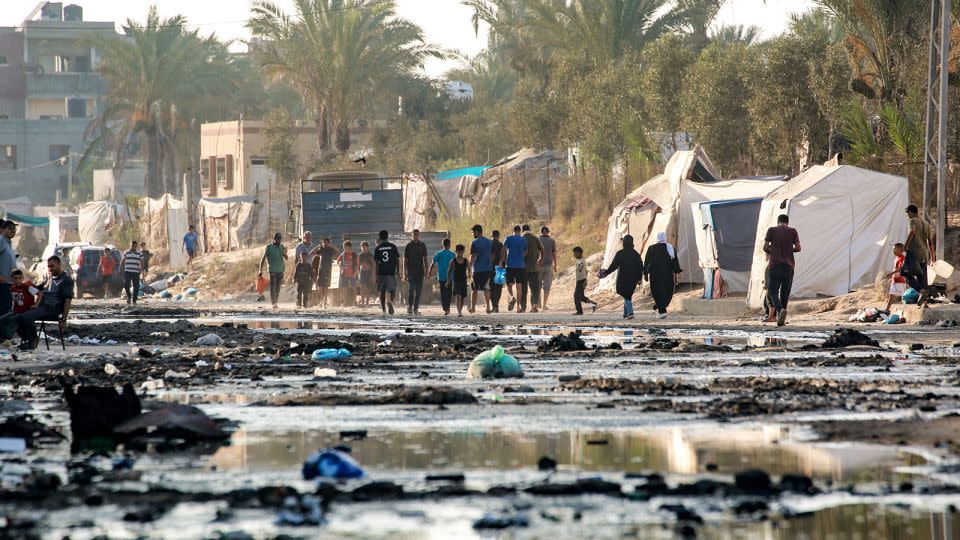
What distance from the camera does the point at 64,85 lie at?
4493 inches

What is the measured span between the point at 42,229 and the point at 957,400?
87243mm

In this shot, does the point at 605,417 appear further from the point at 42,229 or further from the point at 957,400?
the point at 42,229

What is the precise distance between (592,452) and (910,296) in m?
16.4

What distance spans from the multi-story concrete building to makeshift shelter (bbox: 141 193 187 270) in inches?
1778

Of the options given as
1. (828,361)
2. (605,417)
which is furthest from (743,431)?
(828,361)

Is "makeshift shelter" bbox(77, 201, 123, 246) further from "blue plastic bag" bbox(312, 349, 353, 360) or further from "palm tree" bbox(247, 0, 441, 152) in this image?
"blue plastic bag" bbox(312, 349, 353, 360)

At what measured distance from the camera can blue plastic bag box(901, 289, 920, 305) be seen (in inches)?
915

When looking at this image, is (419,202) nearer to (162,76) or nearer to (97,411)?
(162,76)

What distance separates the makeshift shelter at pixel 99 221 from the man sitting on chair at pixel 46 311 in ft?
192

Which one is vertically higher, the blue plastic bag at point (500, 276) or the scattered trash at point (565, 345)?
the blue plastic bag at point (500, 276)

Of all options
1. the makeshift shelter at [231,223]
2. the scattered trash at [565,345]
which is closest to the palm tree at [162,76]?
the makeshift shelter at [231,223]

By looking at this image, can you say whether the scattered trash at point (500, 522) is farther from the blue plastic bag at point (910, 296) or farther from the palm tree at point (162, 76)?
the palm tree at point (162, 76)

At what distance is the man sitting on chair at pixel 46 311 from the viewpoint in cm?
1720

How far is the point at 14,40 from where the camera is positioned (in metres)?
114
